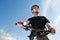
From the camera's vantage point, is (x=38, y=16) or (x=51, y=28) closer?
(x=51, y=28)

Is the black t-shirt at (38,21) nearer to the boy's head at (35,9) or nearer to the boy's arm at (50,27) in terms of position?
the boy's arm at (50,27)

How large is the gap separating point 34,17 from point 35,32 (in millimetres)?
810

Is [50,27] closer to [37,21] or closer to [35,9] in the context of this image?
[37,21]

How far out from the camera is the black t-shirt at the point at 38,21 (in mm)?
9367

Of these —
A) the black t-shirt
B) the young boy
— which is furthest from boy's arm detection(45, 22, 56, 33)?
the black t-shirt

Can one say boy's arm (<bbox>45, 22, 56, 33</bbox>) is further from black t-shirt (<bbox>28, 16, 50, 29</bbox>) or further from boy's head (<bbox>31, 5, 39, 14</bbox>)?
boy's head (<bbox>31, 5, 39, 14</bbox>)

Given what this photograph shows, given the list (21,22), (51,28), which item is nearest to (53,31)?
(51,28)

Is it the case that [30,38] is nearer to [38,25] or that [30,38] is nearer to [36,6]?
[38,25]

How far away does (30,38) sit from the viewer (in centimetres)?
933

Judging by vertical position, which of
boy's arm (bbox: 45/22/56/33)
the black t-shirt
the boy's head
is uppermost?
the boy's head

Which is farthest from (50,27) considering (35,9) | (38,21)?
(35,9)

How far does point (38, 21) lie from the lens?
951 cm

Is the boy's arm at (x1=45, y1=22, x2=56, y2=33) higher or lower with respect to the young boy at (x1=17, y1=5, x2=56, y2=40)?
lower

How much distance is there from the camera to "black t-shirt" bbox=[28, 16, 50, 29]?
30.7ft
